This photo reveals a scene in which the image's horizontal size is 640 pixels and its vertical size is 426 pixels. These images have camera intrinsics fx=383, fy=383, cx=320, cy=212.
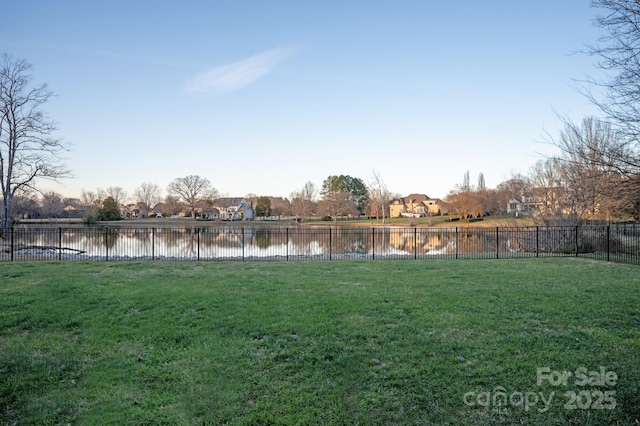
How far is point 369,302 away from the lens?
298 inches

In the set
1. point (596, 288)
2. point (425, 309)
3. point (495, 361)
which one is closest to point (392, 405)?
point (495, 361)

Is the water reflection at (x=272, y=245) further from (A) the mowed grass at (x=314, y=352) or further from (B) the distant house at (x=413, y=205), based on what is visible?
(B) the distant house at (x=413, y=205)

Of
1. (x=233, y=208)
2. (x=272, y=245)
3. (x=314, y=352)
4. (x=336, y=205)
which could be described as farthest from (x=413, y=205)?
(x=314, y=352)

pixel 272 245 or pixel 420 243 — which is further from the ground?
pixel 272 245

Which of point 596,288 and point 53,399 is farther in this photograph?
point 596,288

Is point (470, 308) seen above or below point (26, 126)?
below

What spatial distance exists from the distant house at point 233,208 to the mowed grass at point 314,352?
269 feet

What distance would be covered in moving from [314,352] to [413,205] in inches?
3765

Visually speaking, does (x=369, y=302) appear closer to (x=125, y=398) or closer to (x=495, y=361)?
(x=495, y=361)

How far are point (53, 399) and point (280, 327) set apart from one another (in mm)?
2960

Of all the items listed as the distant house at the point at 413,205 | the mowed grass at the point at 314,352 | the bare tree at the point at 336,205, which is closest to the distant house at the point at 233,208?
the bare tree at the point at 336,205

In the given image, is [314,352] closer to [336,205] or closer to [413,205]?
[336,205]

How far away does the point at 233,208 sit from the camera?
98938 millimetres

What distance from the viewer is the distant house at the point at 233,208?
91375 millimetres
